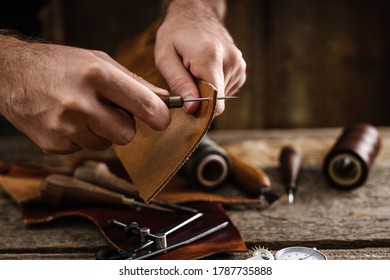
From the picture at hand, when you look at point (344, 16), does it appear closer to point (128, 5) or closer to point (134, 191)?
point (128, 5)

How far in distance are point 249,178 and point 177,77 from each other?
516mm

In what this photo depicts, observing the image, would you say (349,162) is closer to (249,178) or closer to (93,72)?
(249,178)

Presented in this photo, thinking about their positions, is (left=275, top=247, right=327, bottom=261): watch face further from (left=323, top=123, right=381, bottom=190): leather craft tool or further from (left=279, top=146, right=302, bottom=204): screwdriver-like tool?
(left=323, top=123, right=381, bottom=190): leather craft tool

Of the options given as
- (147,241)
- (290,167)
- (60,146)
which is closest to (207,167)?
(290,167)

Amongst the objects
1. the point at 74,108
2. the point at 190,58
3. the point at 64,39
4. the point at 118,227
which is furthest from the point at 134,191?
the point at 64,39

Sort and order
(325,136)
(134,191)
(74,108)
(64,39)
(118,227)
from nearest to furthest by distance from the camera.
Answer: (74,108) < (118,227) < (134,191) < (325,136) < (64,39)

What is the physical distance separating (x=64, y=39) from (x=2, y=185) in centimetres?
233

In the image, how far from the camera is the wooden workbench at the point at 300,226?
1382mm

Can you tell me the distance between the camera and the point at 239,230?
4.88 feet

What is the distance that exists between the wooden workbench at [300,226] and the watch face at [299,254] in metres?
0.06

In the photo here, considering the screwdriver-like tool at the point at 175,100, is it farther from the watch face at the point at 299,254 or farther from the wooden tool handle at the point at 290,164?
the wooden tool handle at the point at 290,164

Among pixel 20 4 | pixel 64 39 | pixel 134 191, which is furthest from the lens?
pixel 64 39

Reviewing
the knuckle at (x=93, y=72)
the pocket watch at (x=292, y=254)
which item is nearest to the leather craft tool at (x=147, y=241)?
the pocket watch at (x=292, y=254)
